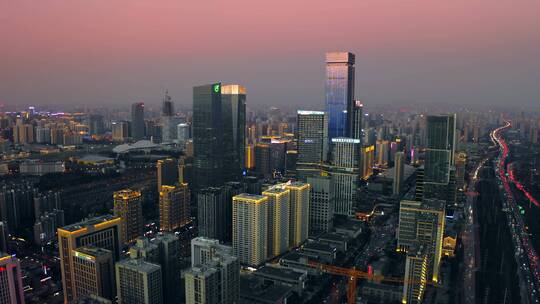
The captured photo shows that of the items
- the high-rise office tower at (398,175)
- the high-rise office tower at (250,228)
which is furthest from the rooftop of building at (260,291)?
the high-rise office tower at (398,175)

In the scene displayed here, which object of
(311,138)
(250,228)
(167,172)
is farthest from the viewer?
(167,172)

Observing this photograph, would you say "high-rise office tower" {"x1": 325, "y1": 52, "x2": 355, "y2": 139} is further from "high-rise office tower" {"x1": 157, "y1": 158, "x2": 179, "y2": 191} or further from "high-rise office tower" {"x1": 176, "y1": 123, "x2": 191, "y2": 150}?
"high-rise office tower" {"x1": 176, "y1": 123, "x2": 191, "y2": 150}

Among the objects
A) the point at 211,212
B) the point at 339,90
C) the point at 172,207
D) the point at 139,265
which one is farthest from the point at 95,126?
the point at 139,265

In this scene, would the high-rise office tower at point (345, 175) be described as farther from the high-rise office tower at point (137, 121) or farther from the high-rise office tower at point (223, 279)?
the high-rise office tower at point (137, 121)

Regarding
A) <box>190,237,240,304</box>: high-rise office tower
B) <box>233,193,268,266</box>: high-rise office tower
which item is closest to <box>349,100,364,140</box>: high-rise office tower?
<box>233,193,268,266</box>: high-rise office tower

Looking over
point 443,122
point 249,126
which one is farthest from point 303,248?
point 249,126

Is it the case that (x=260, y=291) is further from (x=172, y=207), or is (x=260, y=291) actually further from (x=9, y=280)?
(x=172, y=207)

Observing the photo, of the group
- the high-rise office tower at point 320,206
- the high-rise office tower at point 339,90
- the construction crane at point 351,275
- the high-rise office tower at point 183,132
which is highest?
the high-rise office tower at point 339,90
